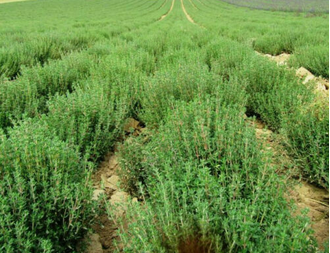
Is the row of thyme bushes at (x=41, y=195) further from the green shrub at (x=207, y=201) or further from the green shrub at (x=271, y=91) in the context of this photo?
the green shrub at (x=271, y=91)

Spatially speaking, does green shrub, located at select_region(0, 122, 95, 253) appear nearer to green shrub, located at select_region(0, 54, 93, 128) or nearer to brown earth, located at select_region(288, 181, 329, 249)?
green shrub, located at select_region(0, 54, 93, 128)

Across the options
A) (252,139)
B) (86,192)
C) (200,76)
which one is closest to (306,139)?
(252,139)

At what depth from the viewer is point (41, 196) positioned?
151 cm

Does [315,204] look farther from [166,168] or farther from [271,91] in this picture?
[271,91]

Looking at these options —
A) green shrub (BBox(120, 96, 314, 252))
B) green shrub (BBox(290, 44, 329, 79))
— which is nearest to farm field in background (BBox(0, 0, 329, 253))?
green shrub (BBox(120, 96, 314, 252))

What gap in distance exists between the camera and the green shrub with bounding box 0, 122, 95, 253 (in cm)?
137

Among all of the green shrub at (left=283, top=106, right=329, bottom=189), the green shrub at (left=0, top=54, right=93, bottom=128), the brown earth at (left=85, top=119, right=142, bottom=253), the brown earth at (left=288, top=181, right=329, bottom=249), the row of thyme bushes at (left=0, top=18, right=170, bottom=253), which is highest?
the green shrub at (left=0, top=54, right=93, bottom=128)

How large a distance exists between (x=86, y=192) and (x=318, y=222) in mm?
1626

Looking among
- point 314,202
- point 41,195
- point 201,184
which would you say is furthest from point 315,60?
point 41,195

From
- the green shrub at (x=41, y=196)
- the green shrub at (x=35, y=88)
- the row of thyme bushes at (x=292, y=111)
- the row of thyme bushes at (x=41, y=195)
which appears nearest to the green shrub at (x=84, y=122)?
the row of thyme bushes at (x=41, y=195)

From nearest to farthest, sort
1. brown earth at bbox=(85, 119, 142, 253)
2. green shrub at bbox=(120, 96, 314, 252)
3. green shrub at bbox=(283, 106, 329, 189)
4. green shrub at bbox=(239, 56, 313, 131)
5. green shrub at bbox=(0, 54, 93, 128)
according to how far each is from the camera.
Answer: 1. green shrub at bbox=(120, 96, 314, 252)
2. brown earth at bbox=(85, 119, 142, 253)
3. green shrub at bbox=(283, 106, 329, 189)
4. green shrub at bbox=(0, 54, 93, 128)
5. green shrub at bbox=(239, 56, 313, 131)

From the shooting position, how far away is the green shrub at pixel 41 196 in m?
1.37

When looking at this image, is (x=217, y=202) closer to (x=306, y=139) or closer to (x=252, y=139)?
(x=252, y=139)

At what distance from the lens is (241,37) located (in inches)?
323
